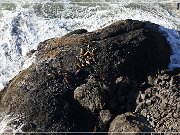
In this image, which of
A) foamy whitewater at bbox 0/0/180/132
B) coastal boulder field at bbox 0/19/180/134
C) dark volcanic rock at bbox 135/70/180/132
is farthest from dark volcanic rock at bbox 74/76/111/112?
foamy whitewater at bbox 0/0/180/132

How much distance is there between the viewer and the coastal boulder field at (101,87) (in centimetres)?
1223

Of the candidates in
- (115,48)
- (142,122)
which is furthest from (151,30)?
(142,122)

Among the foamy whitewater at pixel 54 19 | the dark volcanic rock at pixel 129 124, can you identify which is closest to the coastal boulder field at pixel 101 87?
the dark volcanic rock at pixel 129 124

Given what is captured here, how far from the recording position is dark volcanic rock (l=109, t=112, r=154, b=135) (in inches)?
438

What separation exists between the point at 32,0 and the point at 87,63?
7.55 meters

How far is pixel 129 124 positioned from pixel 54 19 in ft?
28.1

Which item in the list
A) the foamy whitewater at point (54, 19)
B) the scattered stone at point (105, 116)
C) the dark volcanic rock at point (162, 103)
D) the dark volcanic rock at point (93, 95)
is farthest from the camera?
the foamy whitewater at point (54, 19)

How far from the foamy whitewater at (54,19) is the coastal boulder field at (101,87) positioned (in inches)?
71.6

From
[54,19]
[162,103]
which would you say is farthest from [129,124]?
[54,19]

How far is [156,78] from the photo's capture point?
13.4 metres

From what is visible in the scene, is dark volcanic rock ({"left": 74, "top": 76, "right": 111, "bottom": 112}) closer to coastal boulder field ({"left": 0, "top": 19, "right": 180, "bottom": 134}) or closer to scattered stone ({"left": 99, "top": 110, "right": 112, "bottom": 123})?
coastal boulder field ({"left": 0, "top": 19, "right": 180, "bottom": 134})

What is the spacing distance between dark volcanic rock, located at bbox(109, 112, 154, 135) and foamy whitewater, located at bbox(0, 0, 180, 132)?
479cm

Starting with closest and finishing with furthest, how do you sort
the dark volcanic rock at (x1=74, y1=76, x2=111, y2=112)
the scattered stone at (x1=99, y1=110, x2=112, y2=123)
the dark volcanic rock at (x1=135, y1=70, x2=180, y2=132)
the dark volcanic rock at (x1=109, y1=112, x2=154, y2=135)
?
the dark volcanic rock at (x1=109, y1=112, x2=154, y2=135)
the dark volcanic rock at (x1=135, y1=70, x2=180, y2=132)
the scattered stone at (x1=99, y1=110, x2=112, y2=123)
the dark volcanic rock at (x1=74, y1=76, x2=111, y2=112)

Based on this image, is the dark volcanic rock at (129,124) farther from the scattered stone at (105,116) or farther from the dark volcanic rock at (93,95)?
the dark volcanic rock at (93,95)
